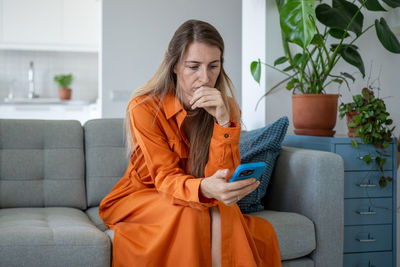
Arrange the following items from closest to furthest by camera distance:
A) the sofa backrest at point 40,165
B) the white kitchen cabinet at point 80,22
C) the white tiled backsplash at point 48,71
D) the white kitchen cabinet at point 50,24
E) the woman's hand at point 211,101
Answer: the woman's hand at point 211,101 → the sofa backrest at point 40,165 → the white kitchen cabinet at point 50,24 → the white kitchen cabinet at point 80,22 → the white tiled backsplash at point 48,71

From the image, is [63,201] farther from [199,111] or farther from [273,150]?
[273,150]

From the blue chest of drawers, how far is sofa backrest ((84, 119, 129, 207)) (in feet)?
3.31

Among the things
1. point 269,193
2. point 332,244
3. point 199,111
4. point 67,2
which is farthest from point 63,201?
point 67,2

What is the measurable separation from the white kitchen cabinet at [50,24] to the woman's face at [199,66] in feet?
14.1

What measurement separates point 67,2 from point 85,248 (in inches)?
187

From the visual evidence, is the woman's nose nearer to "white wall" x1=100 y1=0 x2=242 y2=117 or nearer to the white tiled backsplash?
"white wall" x1=100 y1=0 x2=242 y2=117

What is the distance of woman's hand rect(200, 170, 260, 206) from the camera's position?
1315 millimetres

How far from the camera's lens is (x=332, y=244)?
1.76 metres

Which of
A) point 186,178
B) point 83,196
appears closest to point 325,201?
point 186,178

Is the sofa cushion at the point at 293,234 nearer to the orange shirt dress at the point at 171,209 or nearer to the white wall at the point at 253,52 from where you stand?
the orange shirt dress at the point at 171,209

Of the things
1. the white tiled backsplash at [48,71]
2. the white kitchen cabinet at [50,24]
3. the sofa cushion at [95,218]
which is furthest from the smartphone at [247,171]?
the white tiled backsplash at [48,71]

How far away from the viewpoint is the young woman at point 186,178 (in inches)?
55.2

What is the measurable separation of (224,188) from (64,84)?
493cm

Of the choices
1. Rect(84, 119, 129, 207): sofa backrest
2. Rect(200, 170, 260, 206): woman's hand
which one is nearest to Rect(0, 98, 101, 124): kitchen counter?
Rect(84, 119, 129, 207): sofa backrest
